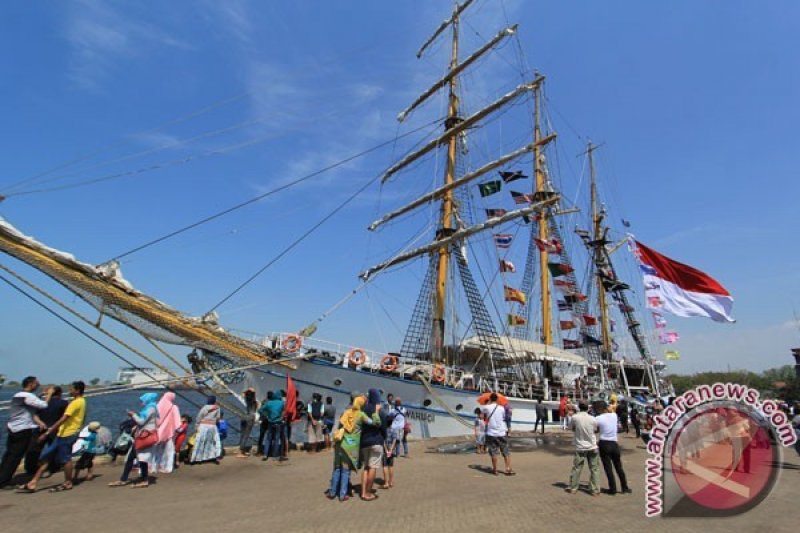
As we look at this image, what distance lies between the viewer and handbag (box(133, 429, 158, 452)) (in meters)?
7.02

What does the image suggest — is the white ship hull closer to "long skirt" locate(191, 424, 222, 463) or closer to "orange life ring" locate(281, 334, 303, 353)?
"orange life ring" locate(281, 334, 303, 353)

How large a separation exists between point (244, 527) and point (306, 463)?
14.6ft

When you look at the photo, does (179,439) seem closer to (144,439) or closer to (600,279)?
(144,439)

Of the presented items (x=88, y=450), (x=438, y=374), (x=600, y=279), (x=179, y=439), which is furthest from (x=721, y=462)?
(x=600, y=279)

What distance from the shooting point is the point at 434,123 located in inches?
1165

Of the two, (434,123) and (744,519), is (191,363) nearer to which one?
(744,519)

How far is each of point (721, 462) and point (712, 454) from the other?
57 centimetres

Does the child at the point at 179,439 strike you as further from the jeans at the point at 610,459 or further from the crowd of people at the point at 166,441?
the jeans at the point at 610,459

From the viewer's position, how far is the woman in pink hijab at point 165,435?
745 centimetres

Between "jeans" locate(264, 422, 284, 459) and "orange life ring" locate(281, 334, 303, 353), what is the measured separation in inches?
191

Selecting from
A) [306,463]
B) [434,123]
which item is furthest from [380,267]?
[306,463]

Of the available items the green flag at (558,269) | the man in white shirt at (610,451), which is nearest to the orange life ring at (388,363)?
the man in white shirt at (610,451)

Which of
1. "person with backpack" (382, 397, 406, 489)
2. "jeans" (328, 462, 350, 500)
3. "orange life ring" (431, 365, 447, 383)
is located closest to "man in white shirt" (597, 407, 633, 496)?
"person with backpack" (382, 397, 406, 489)

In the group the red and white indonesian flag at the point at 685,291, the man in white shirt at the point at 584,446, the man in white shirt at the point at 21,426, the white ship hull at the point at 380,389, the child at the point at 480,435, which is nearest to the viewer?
the man in white shirt at the point at 21,426
